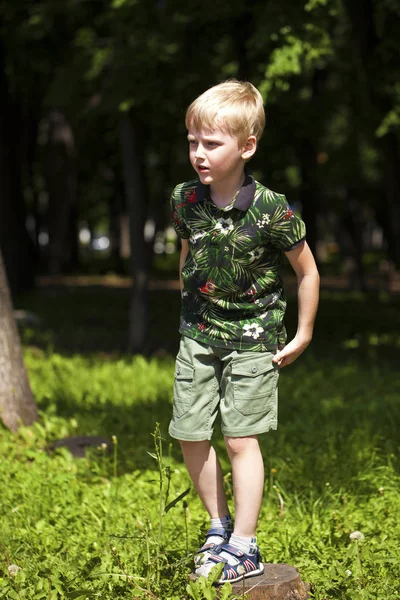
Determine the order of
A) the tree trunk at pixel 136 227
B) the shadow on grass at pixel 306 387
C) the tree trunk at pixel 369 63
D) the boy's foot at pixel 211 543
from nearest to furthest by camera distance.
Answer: the boy's foot at pixel 211 543 < the shadow on grass at pixel 306 387 < the tree trunk at pixel 369 63 < the tree trunk at pixel 136 227

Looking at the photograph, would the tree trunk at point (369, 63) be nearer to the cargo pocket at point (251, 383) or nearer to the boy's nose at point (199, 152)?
the boy's nose at point (199, 152)

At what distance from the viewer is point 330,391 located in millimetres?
8422

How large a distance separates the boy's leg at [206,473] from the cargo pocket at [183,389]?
15 cm

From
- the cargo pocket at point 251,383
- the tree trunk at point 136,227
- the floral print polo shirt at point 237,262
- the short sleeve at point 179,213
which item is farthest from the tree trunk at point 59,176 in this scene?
the cargo pocket at point 251,383

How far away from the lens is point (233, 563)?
3486mm

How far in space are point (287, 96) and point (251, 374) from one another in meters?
8.91

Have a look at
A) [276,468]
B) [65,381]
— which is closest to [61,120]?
[65,381]

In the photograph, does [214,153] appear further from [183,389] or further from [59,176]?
[59,176]

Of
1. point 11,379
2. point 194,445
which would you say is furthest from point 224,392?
point 11,379

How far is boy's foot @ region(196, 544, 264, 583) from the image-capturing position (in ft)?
11.3

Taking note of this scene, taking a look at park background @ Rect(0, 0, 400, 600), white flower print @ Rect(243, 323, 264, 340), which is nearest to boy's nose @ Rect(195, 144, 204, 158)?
white flower print @ Rect(243, 323, 264, 340)

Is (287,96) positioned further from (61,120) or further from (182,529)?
(61,120)

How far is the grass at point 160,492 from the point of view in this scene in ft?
11.8

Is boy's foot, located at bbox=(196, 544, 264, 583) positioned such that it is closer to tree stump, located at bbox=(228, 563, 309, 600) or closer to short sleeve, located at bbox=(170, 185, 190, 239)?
tree stump, located at bbox=(228, 563, 309, 600)
